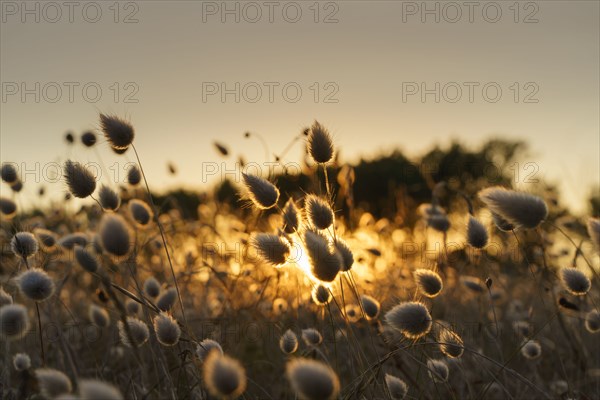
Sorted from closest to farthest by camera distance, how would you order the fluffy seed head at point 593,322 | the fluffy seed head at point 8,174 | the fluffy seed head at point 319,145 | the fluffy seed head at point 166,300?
the fluffy seed head at point 319,145 < the fluffy seed head at point 166,300 < the fluffy seed head at point 593,322 < the fluffy seed head at point 8,174

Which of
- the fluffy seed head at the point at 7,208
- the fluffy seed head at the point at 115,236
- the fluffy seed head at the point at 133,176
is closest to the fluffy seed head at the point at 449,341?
the fluffy seed head at the point at 115,236

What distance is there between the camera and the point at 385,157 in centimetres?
2531

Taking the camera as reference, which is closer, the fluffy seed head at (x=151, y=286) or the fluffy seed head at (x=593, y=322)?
the fluffy seed head at (x=593, y=322)

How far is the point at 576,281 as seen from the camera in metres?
2.26

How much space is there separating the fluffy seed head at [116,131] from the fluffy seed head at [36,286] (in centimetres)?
60

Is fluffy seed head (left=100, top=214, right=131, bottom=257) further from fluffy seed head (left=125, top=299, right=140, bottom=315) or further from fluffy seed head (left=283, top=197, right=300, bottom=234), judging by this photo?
fluffy seed head (left=125, top=299, right=140, bottom=315)

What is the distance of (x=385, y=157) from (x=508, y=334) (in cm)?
2077

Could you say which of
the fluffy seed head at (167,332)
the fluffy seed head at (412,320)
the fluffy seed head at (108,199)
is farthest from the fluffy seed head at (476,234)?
the fluffy seed head at (108,199)

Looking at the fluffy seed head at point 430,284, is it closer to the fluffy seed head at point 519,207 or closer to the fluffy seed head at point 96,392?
the fluffy seed head at point 519,207

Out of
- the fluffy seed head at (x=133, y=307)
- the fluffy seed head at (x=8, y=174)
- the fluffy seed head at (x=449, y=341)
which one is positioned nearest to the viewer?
the fluffy seed head at (x=449, y=341)

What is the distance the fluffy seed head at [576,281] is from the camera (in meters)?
2.24

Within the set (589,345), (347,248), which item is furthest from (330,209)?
(589,345)

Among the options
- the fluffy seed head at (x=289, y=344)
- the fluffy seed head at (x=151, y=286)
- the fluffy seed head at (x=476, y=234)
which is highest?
the fluffy seed head at (x=476, y=234)

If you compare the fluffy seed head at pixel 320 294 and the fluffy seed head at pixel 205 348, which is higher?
the fluffy seed head at pixel 205 348
